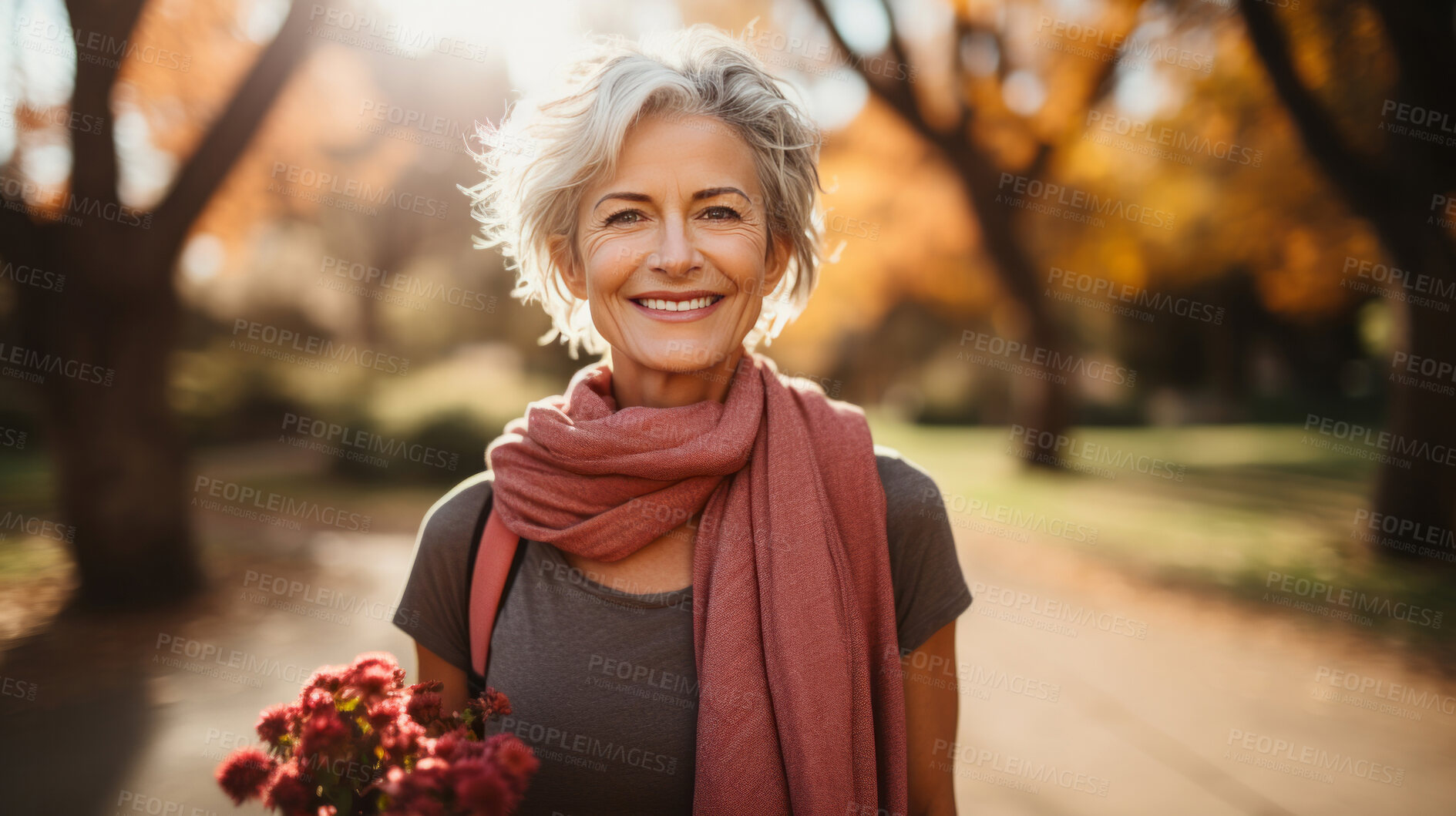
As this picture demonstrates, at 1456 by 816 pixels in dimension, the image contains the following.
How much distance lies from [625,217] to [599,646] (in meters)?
0.99

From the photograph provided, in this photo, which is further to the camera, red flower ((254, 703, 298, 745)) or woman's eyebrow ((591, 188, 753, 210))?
woman's eyebrow ((591, 188, 753, 210))

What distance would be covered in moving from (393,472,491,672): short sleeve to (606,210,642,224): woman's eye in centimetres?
71

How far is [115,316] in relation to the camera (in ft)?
18.2

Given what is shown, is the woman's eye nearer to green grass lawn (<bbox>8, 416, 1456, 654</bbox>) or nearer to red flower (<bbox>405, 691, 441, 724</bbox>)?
red flower (<bbox>405, 691, 441, 724</bbox>)

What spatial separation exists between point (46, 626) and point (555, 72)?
18.8 feet

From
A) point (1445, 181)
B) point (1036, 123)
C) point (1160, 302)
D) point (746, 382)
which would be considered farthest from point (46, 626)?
point (1160, 302)

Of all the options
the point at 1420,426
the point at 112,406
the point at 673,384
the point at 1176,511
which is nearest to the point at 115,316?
the point at 112,406

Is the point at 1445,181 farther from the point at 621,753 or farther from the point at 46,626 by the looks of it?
the point at 46,626

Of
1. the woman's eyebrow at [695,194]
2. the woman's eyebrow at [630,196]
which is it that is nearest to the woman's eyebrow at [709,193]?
the woman's eyebrow at [695,194]

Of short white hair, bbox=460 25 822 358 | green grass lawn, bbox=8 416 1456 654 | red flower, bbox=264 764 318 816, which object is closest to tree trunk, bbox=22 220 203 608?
green grass lawn, bbox=8 416 1456 654

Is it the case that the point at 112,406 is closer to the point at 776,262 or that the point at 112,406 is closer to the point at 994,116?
the point at 776,262

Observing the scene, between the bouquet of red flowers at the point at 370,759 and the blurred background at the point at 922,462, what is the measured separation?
1514 mm

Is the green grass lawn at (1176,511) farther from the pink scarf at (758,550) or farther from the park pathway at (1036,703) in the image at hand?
the pink scarf at (758,550)

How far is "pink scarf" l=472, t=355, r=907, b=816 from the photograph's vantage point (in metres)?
1.73
